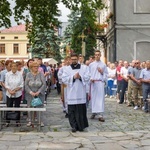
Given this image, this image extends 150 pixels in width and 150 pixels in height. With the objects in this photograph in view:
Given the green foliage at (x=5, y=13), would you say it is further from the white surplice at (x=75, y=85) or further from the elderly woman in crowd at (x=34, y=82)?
the white surplice at (x=75, y=85)

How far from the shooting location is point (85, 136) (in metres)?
9.93

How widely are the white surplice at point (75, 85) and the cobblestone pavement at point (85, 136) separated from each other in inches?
31.7

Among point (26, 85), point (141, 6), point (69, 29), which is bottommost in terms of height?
point (26, 85)

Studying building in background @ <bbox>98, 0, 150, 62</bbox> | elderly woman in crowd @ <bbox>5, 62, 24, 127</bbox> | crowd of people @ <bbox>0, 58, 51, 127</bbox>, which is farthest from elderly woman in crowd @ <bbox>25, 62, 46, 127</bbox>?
building in background @ <bbox>98, 0, 150, 62</bbox>

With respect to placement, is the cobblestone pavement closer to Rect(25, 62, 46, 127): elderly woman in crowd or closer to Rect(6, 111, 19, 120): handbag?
Rect(6, 111, 19, 120): handbag

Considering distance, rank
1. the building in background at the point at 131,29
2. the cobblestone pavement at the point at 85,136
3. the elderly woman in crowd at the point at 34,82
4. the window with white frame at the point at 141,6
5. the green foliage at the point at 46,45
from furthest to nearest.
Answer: the green foliage at the point at 46,45 → the building in background at the point at 131,29 → the window with white frame at the point at 141,6 → the elderly woman in crowd at the point at 34,82 → the cobblestone pavement at the point at 85,136

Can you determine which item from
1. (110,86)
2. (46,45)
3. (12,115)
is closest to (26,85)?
(12,115)

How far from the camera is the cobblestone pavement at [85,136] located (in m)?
8.77

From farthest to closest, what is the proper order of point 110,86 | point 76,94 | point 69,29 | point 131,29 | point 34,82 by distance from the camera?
point 69,29 → point 131,29 → point 110,86 → point 34,82 → point 76,94

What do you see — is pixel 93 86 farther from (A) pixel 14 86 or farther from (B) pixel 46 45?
(B) pixel 46 45

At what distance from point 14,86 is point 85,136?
271cm

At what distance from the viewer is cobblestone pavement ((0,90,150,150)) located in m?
8.77

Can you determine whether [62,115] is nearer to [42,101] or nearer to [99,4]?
[42,101]

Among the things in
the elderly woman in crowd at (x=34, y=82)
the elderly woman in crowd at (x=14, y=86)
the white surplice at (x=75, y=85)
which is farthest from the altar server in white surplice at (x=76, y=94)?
the elderly woman in crowd at (x=14, y=86)
